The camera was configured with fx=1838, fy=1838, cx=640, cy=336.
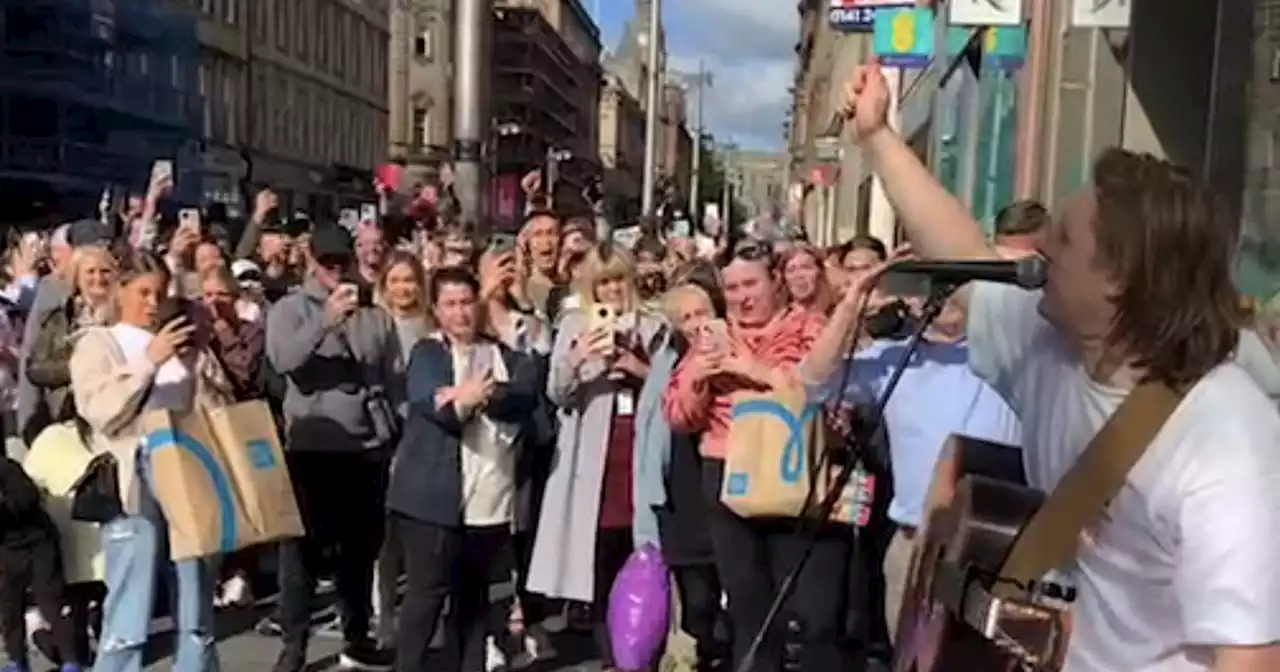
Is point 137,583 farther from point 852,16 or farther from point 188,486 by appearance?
point 852,16

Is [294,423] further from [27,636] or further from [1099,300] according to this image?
[1099,300]

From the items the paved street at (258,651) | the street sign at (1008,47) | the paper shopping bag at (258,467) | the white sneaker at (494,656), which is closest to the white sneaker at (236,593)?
the paved street at (258,651)

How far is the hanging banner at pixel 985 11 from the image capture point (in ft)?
37.3

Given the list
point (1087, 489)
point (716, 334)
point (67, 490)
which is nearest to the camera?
point (1087, 489)

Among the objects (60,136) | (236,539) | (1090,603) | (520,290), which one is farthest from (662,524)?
(60,136)

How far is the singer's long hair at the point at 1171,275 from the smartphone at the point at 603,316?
5279 mm

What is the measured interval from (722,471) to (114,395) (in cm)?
219

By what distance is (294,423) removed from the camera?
7.96m

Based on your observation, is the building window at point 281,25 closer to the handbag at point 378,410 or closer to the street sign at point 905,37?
the street sign at point 905,37

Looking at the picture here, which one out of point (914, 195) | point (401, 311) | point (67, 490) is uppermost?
point (914, 195)

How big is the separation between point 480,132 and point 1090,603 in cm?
1246

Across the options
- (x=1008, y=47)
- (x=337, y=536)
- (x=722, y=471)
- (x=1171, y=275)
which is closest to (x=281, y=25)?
(x=1008, y=47)

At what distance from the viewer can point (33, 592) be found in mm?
7387

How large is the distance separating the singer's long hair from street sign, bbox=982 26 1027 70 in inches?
431
